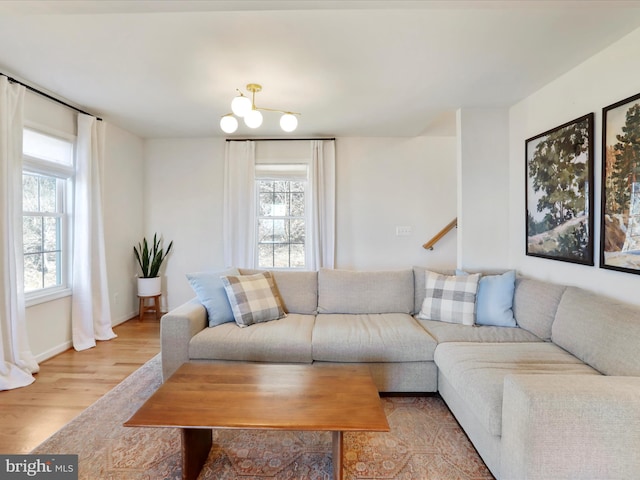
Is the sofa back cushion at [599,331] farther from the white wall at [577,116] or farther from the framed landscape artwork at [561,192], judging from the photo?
the framed landscape artwork at [561,192]

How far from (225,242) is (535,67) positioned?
3.54 meters

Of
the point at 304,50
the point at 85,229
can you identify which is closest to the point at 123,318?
the point at 85,229

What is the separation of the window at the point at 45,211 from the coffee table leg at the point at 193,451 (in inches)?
90.5

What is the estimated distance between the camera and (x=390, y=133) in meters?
3.93

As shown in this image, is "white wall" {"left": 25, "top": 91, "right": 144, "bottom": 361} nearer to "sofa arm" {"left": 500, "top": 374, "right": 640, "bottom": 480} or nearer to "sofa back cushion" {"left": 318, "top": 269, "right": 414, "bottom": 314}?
"sofa back cushion" {"left": 318, "top": 269, "right": 414, "bottom": 314}

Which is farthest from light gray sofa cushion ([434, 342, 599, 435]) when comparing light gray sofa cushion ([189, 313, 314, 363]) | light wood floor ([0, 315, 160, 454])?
light wood floor ([0, 315, 160, 454])

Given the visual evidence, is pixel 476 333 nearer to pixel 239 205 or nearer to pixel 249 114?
pixel 249 114

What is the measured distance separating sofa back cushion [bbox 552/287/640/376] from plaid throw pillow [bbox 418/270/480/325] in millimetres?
543

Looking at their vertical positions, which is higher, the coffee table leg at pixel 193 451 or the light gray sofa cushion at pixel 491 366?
the light gray sofa cushion at pixel 491 366

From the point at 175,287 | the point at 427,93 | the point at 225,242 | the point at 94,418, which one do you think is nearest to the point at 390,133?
the point at 427,93

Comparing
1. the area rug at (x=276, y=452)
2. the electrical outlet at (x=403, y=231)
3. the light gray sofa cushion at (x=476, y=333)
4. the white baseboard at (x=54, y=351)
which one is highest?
the electrical outlet at (x=403, y=231)

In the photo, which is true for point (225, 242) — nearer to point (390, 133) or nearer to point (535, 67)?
point (390, 133)

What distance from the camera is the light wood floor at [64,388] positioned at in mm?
1811

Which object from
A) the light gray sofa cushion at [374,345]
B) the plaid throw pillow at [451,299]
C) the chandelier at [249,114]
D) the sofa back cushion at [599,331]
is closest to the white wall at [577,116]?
the sofa back cushion at [599,331]
